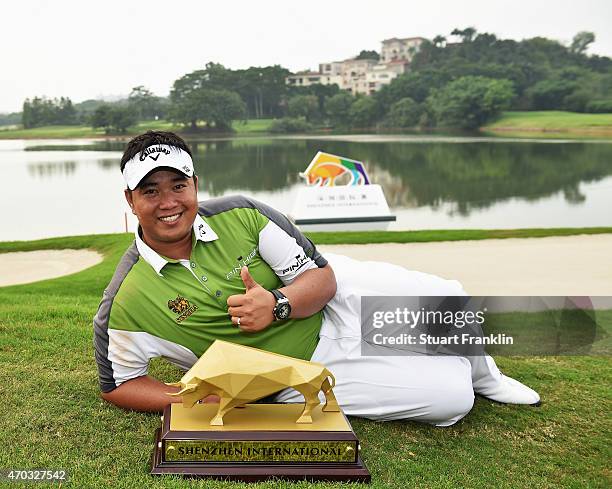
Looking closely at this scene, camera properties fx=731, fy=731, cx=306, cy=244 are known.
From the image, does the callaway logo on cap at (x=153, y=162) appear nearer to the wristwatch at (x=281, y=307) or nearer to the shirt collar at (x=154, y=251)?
the shirt collar at (x=154, y=251)

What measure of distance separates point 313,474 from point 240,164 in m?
39.4

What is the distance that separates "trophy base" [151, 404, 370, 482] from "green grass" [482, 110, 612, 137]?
219ft

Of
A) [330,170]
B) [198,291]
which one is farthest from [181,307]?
[330,170]

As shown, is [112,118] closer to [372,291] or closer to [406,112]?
[406,112]

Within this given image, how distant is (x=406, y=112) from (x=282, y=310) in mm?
81685

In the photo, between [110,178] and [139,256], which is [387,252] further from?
[110,178]

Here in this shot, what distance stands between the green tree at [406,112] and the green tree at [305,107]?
1008 centimetres

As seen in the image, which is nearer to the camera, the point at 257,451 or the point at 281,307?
the point at 257,451

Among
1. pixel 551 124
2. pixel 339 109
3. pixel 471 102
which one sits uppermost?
pixel 471 102

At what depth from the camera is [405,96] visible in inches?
3369

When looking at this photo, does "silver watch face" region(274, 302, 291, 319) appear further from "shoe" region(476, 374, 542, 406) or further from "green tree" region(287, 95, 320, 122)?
"green tree" region(287, 95, 320, 122)

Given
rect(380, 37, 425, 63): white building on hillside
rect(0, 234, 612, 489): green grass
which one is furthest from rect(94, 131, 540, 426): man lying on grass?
rect(380, 37, 425, 63): white building on hillside

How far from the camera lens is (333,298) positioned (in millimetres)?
2957

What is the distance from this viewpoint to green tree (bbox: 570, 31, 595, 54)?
355 ft
